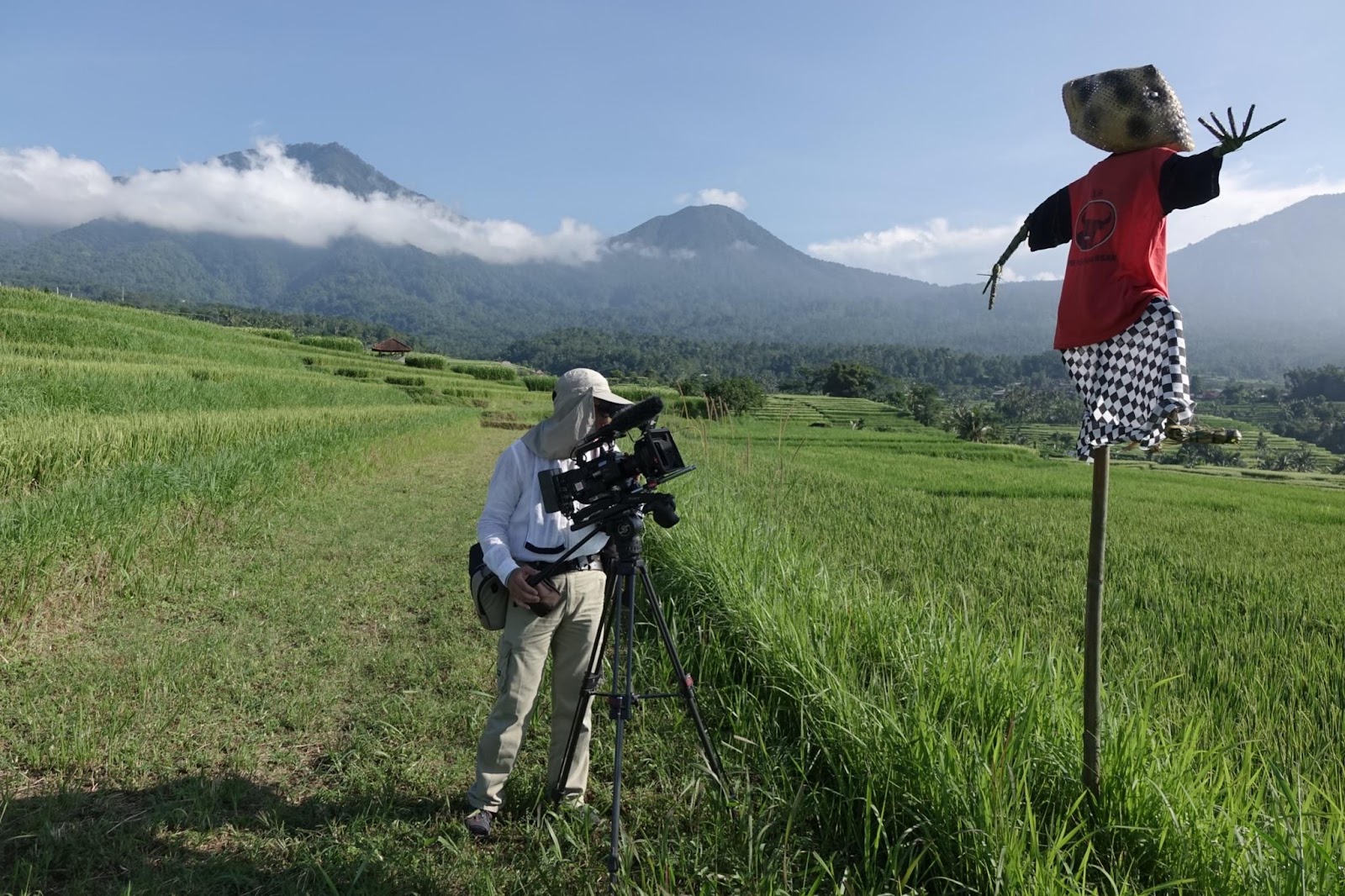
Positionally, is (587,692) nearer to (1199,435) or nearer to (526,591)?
(526,591)

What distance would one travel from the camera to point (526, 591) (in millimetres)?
2322

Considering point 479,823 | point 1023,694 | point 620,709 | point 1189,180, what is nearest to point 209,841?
point 479,823

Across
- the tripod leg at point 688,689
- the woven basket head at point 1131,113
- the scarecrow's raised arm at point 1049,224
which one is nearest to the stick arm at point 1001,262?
the scarecrow's raised arm at point 1049,224

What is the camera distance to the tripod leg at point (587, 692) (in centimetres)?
244

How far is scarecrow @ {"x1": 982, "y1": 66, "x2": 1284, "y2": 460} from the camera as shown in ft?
5.40

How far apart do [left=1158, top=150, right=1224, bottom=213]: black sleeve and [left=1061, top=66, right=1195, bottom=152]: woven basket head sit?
0.30 feet

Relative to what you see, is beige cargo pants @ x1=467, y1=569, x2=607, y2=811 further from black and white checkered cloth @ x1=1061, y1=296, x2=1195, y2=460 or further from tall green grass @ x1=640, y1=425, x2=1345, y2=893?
black and white checkered cloth @ x1=1061, y1=296, x2=1195, y2=460

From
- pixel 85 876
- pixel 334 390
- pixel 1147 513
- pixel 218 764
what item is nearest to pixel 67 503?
pixel 218 764

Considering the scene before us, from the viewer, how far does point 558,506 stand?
A: 2.31 metres

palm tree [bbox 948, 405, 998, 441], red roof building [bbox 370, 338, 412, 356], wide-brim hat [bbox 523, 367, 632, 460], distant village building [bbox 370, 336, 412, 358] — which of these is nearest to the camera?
wide-brim hat [bbox 523, 367, 632, 460]

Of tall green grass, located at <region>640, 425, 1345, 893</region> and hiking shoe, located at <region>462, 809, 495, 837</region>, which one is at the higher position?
tall green grass, located at <region>640, 425, 1345, 893</region>

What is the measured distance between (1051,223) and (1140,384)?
59 cm

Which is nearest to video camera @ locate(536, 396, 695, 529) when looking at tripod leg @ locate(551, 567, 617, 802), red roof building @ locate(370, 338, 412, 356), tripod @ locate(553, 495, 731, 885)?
tripod @ locate(553, 495, 731, 885)

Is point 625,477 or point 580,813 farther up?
point 625,477
